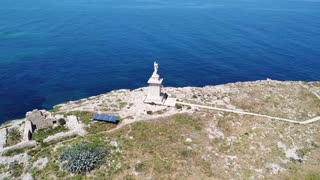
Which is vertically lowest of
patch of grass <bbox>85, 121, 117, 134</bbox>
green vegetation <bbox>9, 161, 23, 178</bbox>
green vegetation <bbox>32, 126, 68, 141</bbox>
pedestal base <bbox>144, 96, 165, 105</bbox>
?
green vegetation <bbox>9, 161, 23, 178</bbox>

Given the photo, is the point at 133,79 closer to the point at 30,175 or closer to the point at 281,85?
the point at 281,85

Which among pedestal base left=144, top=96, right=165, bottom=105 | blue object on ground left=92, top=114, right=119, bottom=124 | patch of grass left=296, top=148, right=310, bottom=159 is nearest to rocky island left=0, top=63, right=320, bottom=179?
patch of grass left=296, top=148, right=310, bottom=159

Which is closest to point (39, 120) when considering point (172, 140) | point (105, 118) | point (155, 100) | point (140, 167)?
point (105, 118)

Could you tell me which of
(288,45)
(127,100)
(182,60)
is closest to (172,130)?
(127,100)

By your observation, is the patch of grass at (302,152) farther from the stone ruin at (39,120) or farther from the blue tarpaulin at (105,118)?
the stone ruin at (39,120)

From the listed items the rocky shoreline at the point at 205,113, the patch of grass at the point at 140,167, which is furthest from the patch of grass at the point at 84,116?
the patch of grass at the point at 140,167

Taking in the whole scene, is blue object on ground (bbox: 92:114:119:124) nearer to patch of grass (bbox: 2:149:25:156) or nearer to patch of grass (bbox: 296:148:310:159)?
patch of grass (bbox: 2:149:25:156)
